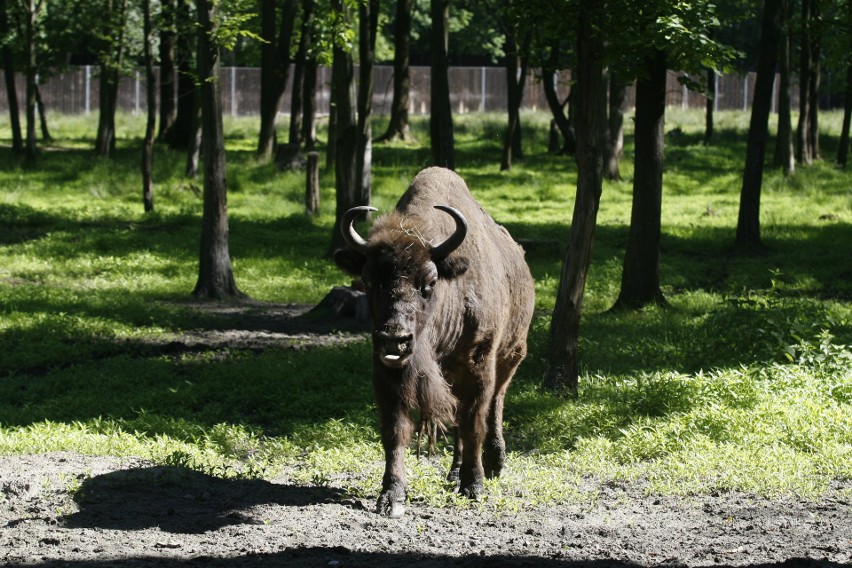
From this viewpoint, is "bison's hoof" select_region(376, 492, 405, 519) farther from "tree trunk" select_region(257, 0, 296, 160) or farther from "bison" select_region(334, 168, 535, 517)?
"tree trunk" select_region(257, 0, 296, 160)

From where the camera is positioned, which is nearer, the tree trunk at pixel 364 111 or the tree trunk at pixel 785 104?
the tree trunk at pixel 364 111

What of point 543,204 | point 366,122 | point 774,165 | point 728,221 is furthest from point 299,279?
point 774,165

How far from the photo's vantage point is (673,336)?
490 inches

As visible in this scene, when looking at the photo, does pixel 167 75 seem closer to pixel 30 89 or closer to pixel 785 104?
pixel 30 89

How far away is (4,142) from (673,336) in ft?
82.9

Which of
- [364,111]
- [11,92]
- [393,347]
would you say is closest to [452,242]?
[393,347]

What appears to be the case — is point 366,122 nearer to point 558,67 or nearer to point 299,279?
point 299,279

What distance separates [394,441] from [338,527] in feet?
2.30

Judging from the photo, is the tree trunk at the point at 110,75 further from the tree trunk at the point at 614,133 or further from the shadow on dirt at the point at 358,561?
the shadow on dirt at the point at 358,561

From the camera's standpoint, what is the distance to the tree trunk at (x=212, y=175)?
14.8m

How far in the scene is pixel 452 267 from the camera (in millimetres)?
6789

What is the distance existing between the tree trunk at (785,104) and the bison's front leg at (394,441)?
17955 millimetres

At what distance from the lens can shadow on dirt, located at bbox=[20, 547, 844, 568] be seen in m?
5.36

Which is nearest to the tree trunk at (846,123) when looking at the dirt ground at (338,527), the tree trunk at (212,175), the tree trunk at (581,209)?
the tree trunk at (212,175)
